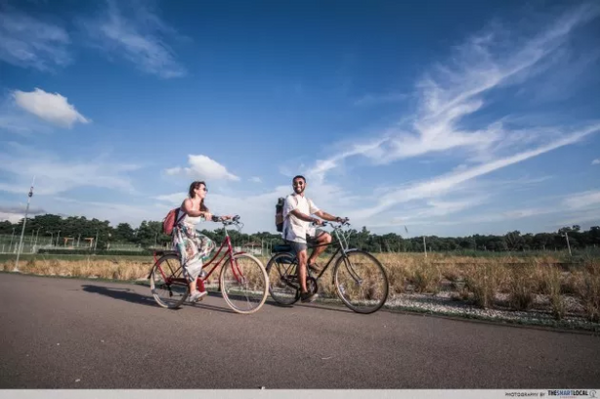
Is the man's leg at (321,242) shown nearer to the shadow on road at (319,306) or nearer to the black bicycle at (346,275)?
the black bicycle at (346,275)

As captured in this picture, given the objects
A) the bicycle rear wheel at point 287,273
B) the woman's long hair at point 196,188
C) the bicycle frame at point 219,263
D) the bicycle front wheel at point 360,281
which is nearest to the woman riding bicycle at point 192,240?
the woman's long hair at point 196,188

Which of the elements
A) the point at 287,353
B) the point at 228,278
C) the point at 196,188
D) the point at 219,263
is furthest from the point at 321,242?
the point at 287,353

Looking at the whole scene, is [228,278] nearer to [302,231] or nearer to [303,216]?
[302,231]

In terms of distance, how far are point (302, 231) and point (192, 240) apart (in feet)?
6.57

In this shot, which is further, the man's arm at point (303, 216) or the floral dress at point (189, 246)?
the floral dress at point (189, 246)

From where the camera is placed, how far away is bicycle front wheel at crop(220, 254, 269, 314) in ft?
16.7

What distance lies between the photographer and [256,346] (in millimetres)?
3127

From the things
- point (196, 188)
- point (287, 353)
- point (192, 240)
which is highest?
point (196, 188)

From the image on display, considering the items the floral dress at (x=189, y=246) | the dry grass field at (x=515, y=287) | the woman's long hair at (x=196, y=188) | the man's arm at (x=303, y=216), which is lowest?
the dry grass field at (x=515, y=287)

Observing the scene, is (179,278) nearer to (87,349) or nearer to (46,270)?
(87,349)

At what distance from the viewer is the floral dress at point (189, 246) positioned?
17.8ft

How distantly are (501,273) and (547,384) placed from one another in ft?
16.3

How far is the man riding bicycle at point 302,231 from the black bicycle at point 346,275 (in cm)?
15

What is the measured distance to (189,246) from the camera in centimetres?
550
